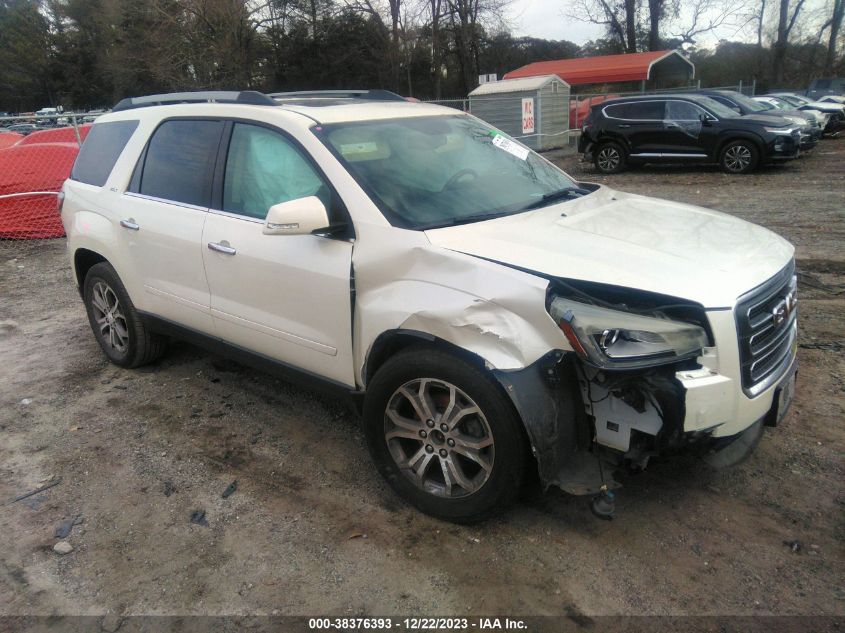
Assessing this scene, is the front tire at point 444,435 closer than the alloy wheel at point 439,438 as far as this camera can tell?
Yes

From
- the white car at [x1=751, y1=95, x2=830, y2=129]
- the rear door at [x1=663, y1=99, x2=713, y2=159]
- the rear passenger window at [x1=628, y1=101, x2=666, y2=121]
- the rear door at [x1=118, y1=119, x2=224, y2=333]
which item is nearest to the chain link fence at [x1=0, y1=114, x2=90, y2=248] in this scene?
the rear door at [x1=118, y1=119, x2=224, y2=333]

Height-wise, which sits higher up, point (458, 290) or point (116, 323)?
point (458, 290)

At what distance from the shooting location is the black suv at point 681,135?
13.7 m

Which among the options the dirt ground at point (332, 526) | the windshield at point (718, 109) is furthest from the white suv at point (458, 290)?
the windshield at point (718, 109)

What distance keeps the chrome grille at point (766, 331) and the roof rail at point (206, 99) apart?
8.62 ft

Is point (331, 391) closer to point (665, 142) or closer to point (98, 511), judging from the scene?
point (98, 511)

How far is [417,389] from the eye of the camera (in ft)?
9.70

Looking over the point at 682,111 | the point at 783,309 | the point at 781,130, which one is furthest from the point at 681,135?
the point at 783,309

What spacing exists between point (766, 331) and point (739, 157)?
12.9 metres

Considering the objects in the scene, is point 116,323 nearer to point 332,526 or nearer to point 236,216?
point 236,216

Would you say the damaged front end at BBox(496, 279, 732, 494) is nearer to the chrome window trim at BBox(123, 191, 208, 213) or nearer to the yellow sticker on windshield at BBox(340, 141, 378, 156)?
the yellow sticker on windshield at BBox(340, 141, 378, 156)

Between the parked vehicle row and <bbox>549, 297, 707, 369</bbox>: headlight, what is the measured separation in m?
13.2

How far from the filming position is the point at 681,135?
571 inches

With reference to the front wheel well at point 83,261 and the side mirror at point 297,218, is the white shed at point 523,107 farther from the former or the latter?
the side mirror at point 297,218
